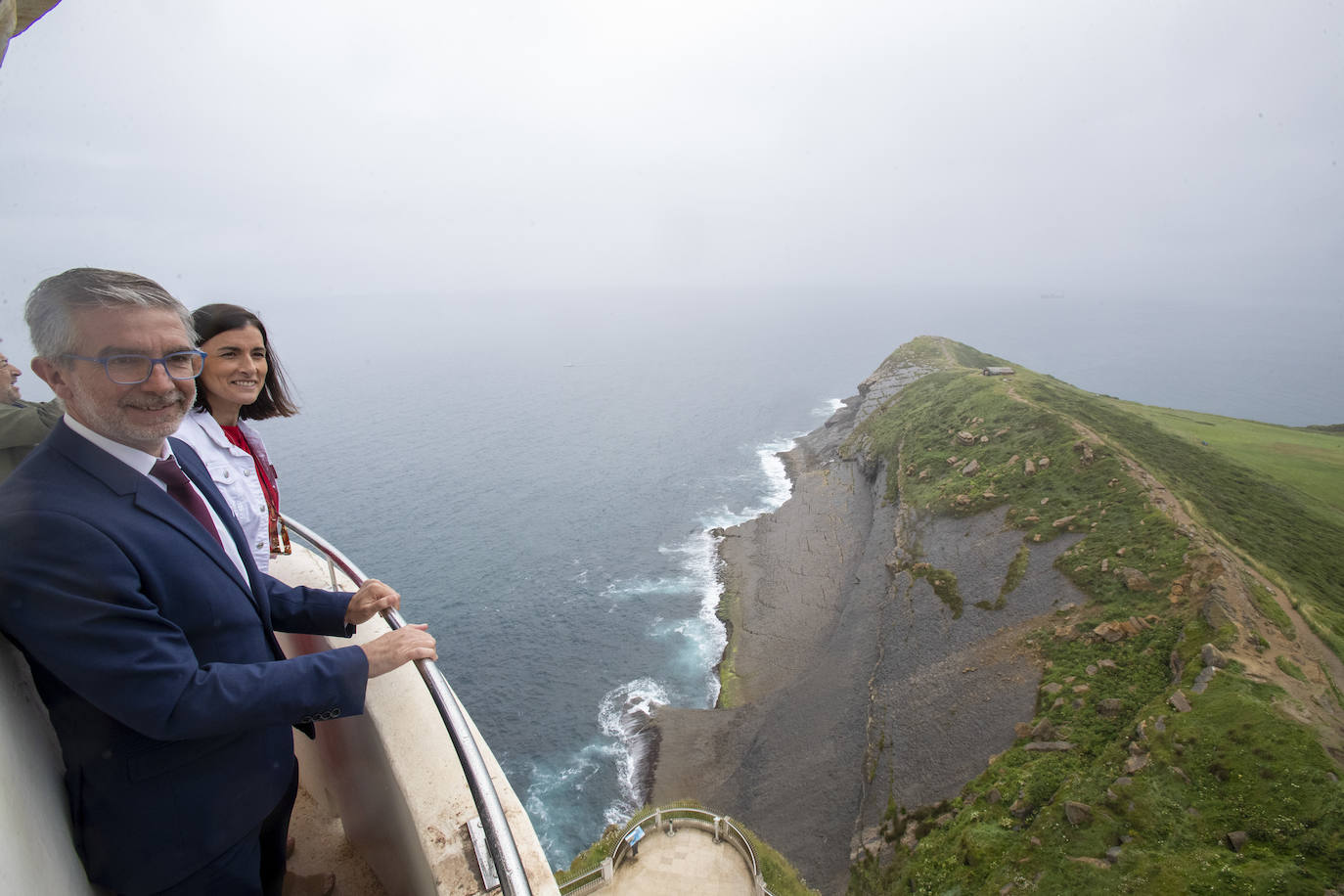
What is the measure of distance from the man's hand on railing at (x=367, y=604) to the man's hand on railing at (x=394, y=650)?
1.88 feet

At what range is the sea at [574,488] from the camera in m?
30.4

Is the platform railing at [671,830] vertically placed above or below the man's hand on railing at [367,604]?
below

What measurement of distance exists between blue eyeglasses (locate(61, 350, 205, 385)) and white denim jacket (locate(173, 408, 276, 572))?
1.58 meters

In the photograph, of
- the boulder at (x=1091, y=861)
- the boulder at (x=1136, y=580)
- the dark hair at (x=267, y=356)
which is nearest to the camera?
the dark hair at (x=267, y=356)

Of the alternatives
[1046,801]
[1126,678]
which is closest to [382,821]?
[1046,801]

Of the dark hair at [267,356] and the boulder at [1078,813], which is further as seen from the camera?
the boulder at [1078,813]

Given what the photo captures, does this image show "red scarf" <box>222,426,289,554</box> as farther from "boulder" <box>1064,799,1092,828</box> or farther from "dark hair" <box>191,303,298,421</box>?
"boulder" <box>1064,799,1092,828</box>

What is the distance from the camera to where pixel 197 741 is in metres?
2.64

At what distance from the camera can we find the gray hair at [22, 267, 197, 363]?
2.36 metres

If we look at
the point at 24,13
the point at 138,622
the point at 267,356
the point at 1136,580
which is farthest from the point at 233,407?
the point at 1136,580

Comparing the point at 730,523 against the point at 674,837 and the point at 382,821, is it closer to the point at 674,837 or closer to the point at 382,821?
the point at 674,837

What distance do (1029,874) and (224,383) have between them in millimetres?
18868

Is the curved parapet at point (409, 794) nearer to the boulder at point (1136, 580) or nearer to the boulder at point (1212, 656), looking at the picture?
the boulder at point (1212, 656)

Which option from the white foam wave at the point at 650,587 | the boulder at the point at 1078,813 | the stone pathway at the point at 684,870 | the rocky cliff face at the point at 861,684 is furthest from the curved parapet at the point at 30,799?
the white foam wave at the point at 650,587
